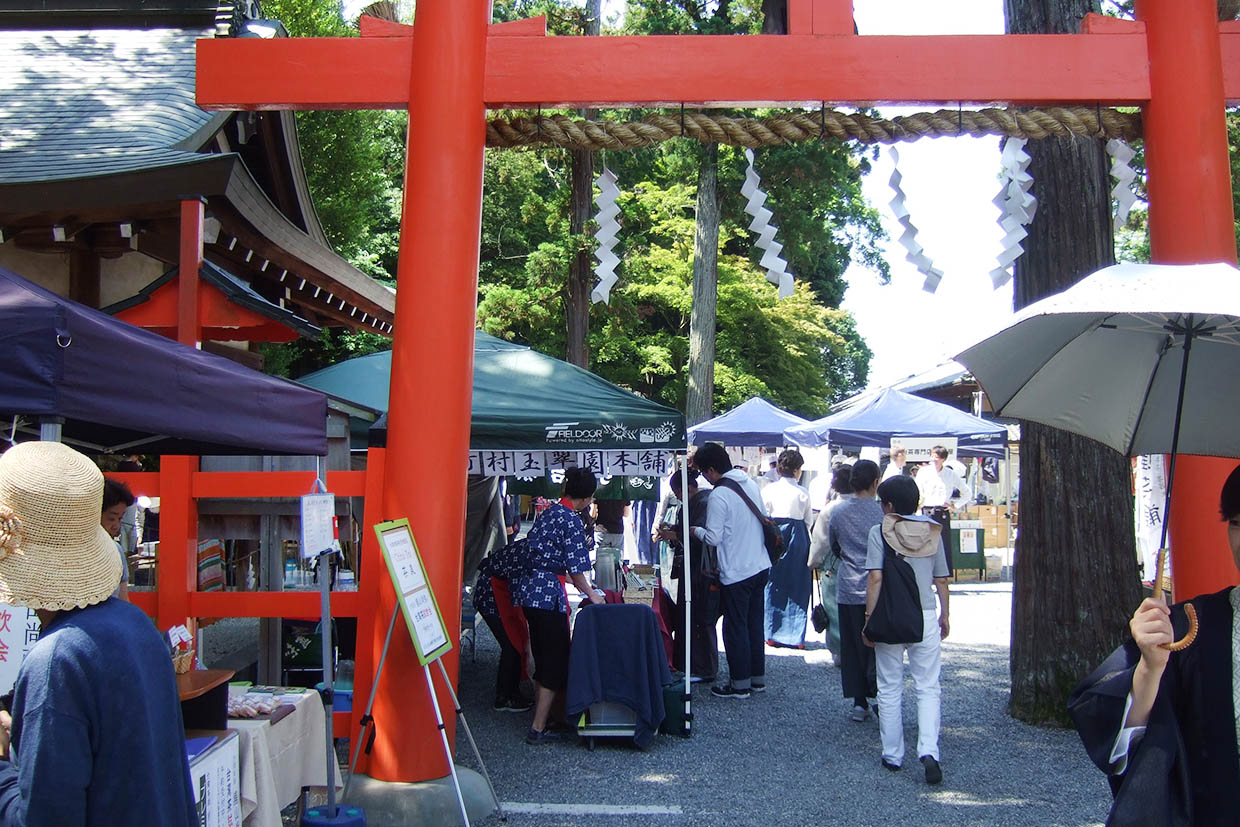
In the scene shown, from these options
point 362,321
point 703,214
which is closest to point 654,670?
point 362,321

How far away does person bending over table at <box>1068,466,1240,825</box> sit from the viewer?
223 cm

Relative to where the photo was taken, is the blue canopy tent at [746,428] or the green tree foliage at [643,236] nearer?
the blue canopy tent at [746,428]

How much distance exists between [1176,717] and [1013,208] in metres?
3.59

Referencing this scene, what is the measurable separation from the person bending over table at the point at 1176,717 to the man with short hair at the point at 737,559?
5235 mm

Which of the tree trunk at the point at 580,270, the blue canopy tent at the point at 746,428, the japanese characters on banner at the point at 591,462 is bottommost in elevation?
the japanese characters on banner at the point at 591,462

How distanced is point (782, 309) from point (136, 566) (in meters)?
21.5

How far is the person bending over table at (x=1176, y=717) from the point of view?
223cm

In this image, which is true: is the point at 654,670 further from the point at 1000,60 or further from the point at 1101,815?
the point at 1000,60

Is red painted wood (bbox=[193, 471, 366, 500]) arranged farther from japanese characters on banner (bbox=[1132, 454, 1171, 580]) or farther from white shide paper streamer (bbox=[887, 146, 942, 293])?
japanese characters on banner (bbox=[1132, 454, 1171, 580])

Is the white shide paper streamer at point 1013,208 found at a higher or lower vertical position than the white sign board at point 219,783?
higher

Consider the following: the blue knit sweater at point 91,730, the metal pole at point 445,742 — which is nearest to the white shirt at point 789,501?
the metal pole at point 445,742

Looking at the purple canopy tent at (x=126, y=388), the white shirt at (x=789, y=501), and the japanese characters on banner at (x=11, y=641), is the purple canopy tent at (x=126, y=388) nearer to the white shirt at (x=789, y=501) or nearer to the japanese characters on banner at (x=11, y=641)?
the japanese characters on banner at (x=11, y=641)

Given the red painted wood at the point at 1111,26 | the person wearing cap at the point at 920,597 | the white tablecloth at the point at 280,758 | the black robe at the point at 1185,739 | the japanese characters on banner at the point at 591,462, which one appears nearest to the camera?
the black robe at the point at 1185,739

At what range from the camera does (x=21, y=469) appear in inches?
81.7
